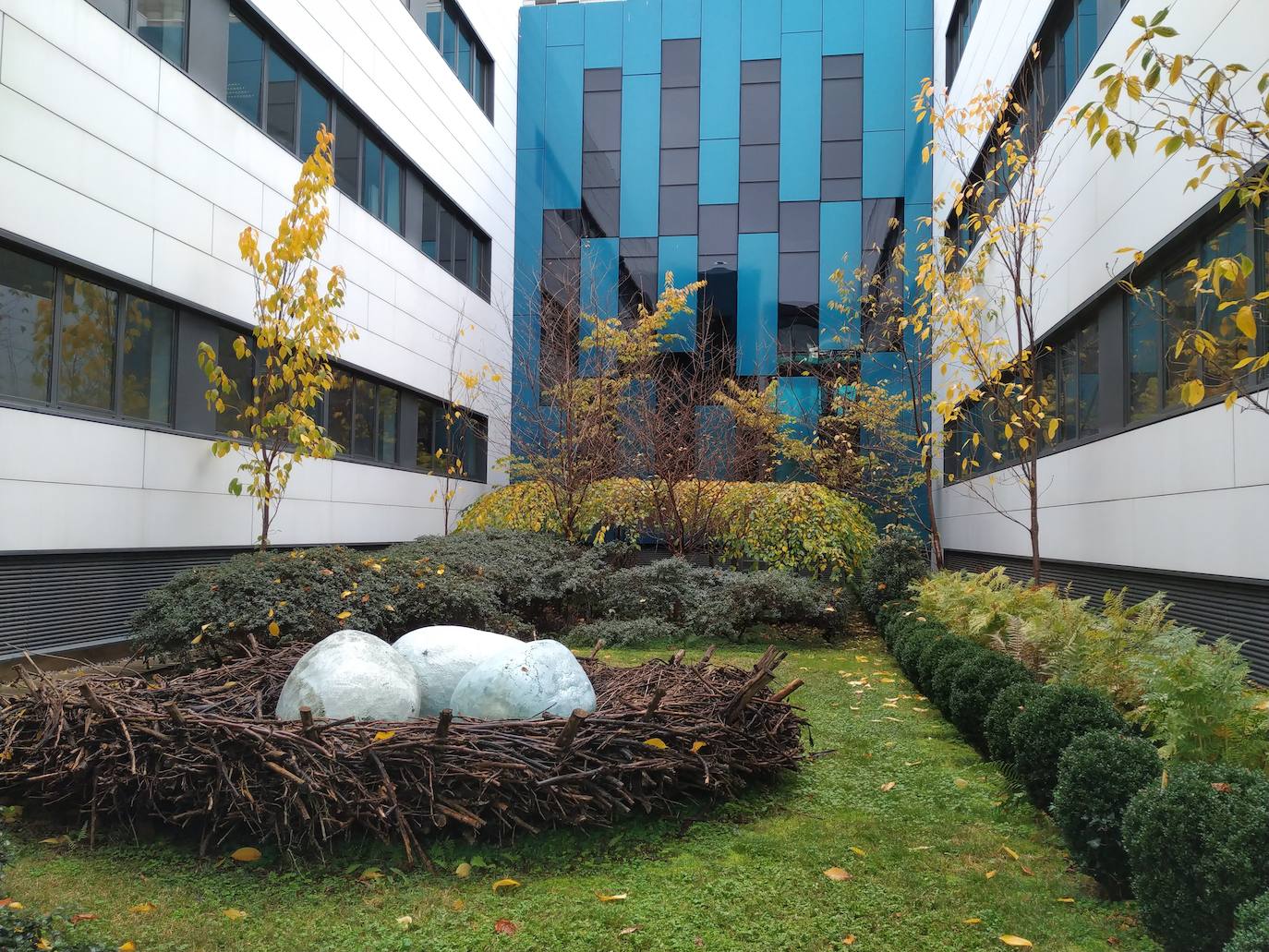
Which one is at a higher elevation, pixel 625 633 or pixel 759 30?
pixel 759 30

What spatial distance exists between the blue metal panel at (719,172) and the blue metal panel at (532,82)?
4.01m

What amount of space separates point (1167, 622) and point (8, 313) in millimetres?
9363

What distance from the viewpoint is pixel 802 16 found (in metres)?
20.6

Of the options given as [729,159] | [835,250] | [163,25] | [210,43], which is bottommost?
[163,25]

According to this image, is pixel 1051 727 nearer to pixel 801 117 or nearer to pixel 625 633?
pixel 625 633

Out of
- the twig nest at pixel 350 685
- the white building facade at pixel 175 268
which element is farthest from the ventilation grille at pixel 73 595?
the twig nest at pixel 350 685

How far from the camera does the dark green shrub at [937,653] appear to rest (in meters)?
7.17

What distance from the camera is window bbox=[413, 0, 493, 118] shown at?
16781mm

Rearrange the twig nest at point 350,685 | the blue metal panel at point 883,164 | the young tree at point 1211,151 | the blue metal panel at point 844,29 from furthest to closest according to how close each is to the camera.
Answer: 1. the blue metal panel at point 844,29
2. the blue metal panel at point 883,164
3. the twig nest at point 350,685
4. the young tree at point 1211,151

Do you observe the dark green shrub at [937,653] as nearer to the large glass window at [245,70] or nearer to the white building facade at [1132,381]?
the white building facade at [1132,381]

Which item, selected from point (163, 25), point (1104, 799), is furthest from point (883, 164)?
point (1104, 799)

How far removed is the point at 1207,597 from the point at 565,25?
1960 cm

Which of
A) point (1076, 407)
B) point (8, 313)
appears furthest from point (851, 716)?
point (8, 313)

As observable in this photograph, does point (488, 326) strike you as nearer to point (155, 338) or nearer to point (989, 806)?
point (155, 338)
